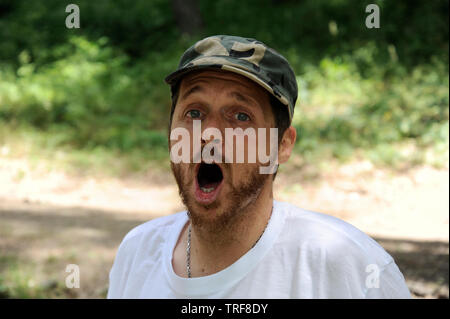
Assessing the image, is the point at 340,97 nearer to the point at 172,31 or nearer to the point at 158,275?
the point at 172,31

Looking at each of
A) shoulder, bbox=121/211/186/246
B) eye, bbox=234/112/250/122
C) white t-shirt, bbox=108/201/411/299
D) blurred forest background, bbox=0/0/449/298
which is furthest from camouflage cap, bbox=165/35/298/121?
blurred forest background, bbox=0/0/449/298

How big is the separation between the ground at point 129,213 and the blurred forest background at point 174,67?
0.12m

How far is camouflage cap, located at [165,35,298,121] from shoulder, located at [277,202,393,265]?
426 mm

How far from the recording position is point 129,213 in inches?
265

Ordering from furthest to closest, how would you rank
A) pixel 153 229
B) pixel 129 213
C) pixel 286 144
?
pixel 129 213 → pixel 153 229 → pixel 286 144

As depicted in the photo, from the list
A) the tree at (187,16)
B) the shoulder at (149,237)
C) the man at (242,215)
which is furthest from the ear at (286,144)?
the tree at (187,16)

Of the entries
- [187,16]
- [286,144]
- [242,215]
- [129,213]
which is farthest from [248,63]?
[187,16]

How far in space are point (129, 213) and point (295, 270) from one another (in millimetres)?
5122

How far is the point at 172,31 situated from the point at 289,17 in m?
3.19

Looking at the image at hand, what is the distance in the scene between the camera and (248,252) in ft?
6.18

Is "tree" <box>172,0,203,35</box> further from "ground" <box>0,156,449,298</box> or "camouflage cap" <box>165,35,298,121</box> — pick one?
"camouflage cap" <box>165,35,298,121</box>

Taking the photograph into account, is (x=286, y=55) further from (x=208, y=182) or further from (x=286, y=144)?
(x=208, y=182)

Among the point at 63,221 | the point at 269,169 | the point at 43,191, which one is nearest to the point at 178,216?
the point at 269,169

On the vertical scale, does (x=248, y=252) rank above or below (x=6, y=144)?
below
